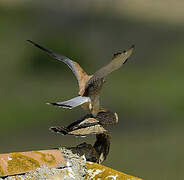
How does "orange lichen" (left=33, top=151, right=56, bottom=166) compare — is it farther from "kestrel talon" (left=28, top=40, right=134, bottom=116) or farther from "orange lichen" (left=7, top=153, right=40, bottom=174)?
"kestrel talon" (left=28, top=40, right=134, bottom=116)

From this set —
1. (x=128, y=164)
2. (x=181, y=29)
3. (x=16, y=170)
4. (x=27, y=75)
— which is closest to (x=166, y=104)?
(x=27, y=75)

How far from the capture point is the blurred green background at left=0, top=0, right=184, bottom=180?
17.0 feet

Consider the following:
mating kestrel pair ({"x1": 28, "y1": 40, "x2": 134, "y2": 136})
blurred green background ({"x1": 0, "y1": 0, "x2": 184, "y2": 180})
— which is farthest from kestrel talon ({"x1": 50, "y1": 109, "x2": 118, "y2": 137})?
blurred green background ({"x1": 0, "y1": 0, "x2": 184, "y2": 180})

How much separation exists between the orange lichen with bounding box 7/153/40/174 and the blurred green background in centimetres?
281

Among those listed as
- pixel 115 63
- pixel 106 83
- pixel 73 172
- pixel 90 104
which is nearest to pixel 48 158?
pixel 73 172

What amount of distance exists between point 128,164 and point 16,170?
3129mm

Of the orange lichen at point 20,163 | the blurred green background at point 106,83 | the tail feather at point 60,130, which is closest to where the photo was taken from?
the orange lichen at point 20,163

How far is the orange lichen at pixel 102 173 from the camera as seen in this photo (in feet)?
5.09

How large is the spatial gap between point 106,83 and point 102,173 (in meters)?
6.94

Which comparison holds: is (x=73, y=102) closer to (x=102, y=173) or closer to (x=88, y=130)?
(x=88, y=130)

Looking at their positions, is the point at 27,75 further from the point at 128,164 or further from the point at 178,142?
the point at 128,164

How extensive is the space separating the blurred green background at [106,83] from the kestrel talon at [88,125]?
261 cm

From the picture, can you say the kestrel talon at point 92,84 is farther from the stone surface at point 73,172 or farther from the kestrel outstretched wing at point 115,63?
the stone surface at point 73,172

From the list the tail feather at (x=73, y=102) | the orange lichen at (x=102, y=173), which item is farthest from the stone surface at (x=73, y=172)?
the tail feather at (x=73, y=102)
